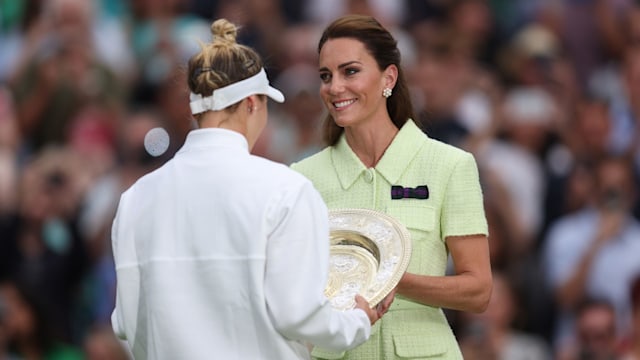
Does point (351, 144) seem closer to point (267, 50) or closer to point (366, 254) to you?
point (366, 254)

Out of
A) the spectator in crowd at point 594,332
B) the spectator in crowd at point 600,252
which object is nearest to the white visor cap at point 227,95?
the spectator in crowd at point 594,332

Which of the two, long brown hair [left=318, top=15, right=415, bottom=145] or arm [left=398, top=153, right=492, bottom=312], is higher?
long brown hair [left=318, top=15, right=415, bottom=145]

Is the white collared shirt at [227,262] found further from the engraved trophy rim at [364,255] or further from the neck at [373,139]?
the neck at [373,139]

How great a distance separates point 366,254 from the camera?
4109 mm

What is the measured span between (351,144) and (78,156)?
14.0 feet

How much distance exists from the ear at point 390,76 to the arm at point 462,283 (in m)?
0.53

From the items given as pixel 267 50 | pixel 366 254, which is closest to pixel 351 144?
pixel 366 254

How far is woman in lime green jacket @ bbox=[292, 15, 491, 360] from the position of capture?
427 centimetres

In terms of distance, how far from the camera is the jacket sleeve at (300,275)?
3.52m

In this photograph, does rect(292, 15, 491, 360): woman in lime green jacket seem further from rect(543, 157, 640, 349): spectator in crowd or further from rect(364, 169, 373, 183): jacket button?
rect(543, 157, 640, 349): spectator in crowd

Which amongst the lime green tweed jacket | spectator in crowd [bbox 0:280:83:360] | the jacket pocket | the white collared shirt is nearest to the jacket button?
the lime green tweed jacket

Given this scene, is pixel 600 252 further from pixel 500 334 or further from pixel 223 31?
pixel 223 31

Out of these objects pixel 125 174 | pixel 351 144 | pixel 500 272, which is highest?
pixel 351 144

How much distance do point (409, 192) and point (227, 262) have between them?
0.94 meters
